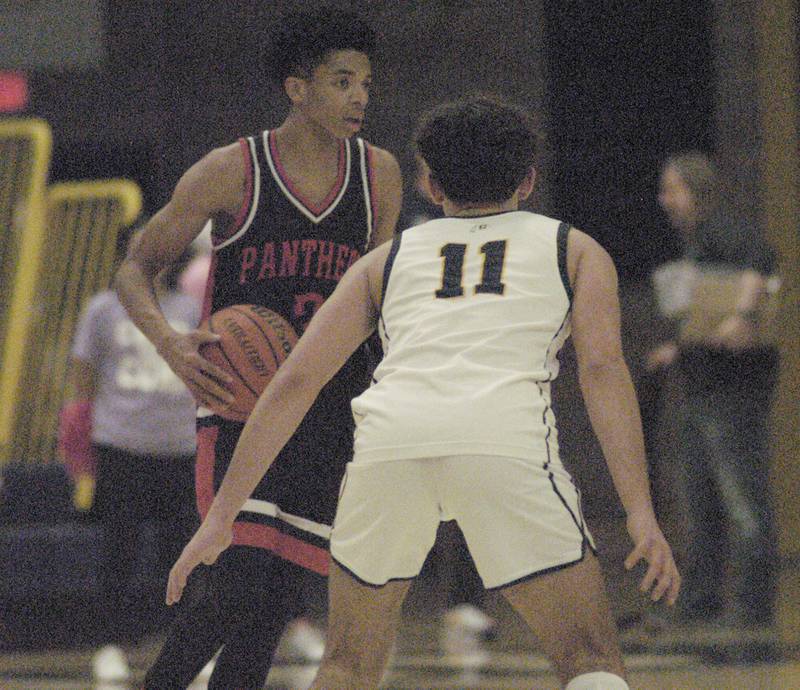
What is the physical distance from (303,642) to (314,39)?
2.91m

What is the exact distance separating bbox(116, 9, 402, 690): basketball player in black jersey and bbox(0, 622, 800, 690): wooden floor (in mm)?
1589

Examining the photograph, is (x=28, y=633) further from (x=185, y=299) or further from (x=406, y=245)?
(x=406, y=245)

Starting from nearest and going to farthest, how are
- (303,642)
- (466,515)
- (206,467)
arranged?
(466,515)
(206,467)
(303,642)

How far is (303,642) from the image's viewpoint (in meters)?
5.77

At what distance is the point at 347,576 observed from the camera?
265cm

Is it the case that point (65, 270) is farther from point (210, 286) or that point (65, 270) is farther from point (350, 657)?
point (350, 657)

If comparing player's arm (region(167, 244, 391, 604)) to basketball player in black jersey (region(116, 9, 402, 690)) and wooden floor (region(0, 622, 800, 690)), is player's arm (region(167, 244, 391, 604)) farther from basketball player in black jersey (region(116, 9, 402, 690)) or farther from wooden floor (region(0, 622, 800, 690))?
wooden floor (region(0, 622, 800, 690))

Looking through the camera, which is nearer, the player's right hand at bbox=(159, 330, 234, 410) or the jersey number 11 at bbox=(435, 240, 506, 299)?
→ the jersey number 11 at bbox=(435, 240, 506, 299)

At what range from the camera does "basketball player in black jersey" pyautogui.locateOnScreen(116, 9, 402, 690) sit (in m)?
3.23

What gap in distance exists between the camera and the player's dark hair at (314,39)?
3.46 meters

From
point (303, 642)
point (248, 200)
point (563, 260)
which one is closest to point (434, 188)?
point (563, 260)

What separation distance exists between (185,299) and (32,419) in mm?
3097

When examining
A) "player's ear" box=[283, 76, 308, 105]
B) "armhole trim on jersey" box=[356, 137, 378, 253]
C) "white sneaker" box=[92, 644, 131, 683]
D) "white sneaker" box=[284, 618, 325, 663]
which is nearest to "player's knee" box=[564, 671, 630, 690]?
"armhole trim on jersey" box=[356, 137, 378, 253]

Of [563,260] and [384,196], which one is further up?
[384,196]
